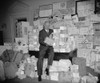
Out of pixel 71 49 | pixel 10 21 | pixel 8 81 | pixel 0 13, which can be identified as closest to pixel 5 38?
pixel 10 21

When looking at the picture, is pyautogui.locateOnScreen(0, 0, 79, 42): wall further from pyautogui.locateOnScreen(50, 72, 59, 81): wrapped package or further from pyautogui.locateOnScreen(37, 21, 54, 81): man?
pyautogui.locateOnScreen(50, 72, 59, 81): wrapped package

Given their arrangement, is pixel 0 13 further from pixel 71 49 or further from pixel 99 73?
pixel 99 73

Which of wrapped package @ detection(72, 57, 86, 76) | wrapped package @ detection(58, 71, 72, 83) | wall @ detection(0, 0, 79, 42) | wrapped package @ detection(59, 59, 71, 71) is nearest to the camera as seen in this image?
wrapped package @ detection(58, 71, 72, 83)

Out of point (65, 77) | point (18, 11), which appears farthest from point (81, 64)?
point (18, 11)

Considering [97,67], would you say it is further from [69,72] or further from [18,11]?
[18,11]

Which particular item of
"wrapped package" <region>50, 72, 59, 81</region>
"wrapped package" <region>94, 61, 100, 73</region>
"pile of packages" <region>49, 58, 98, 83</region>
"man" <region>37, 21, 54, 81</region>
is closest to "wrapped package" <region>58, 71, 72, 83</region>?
"pile of packages" <region>49, 58, 98, 83</region>

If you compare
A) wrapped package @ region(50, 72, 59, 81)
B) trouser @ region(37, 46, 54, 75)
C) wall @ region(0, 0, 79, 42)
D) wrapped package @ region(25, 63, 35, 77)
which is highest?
wall @ region(0, 0, 79, 42)

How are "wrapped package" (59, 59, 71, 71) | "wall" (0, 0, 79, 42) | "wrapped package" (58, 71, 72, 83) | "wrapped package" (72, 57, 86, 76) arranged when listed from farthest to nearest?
"wall" (0, 0, 79, 42) < "wrapped package" (59, 59, 71, 71) < "wrapped package" (72, 57, 86, 76) < "wrapped package" (58, 71, 72, 83)

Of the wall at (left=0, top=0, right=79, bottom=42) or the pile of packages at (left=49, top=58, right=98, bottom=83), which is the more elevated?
the wall at (left=0, top=0, right=79, bottom=42)

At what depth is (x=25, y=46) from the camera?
3.46 meters

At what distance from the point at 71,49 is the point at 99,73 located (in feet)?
2.98

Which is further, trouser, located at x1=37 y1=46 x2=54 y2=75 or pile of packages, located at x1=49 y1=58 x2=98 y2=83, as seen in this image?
trouser, located at x1=37 y1=46 x2=54 y2=75

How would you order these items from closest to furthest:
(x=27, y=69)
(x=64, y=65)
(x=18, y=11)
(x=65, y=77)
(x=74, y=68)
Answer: (x=65, y=77), (x=74, y=68), (x=64, y=65), (x=27, y=69), (x=18, y=11)

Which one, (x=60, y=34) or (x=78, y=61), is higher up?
(x=60, y=34)
